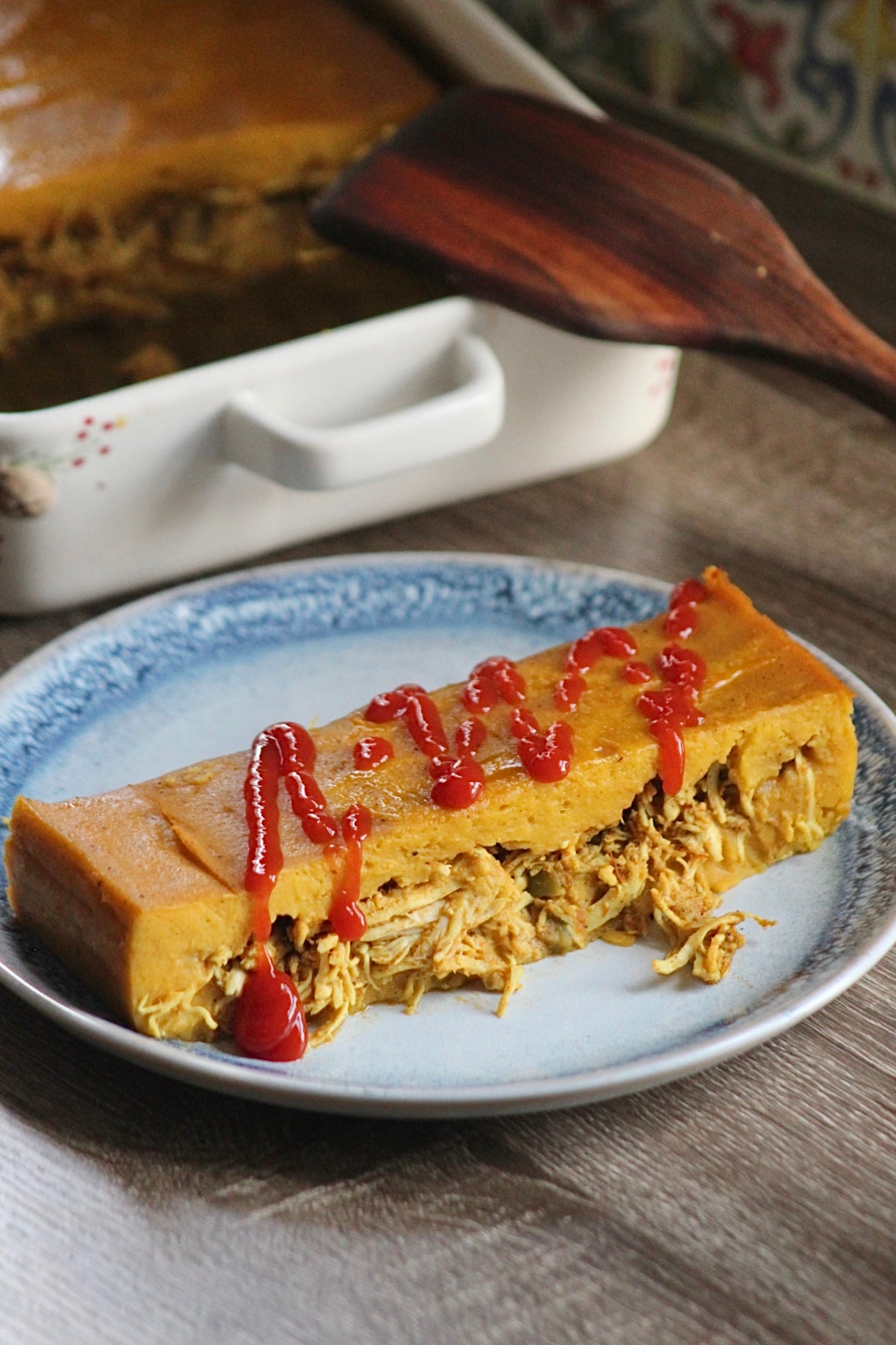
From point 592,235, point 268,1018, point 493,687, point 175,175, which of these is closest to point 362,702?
point 493,687

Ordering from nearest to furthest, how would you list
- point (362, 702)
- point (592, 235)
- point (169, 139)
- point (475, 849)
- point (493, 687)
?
1. point (475, 849)
2. point (493, 687)
3. point (362, 702)
4. point (592, 235)
5. point (169, 139)

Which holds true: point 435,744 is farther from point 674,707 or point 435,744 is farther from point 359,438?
point 359,438

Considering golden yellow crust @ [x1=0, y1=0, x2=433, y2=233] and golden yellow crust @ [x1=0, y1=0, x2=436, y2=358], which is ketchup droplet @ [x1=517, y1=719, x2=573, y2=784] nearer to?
golden yellow crust @ [x1=0, y1=0, x2=436, y2=358]

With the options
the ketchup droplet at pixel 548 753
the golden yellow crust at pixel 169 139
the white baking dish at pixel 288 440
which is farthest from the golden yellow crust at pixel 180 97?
the ketchup droplet at pixel 548 753

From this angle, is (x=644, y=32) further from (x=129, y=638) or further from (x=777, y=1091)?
(x=777, y=1091)

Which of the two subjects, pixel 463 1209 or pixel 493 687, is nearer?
pixel 463 1209

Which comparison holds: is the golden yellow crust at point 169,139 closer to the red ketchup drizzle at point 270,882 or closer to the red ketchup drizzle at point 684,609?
the red ketchup drizzle at point 684,609
